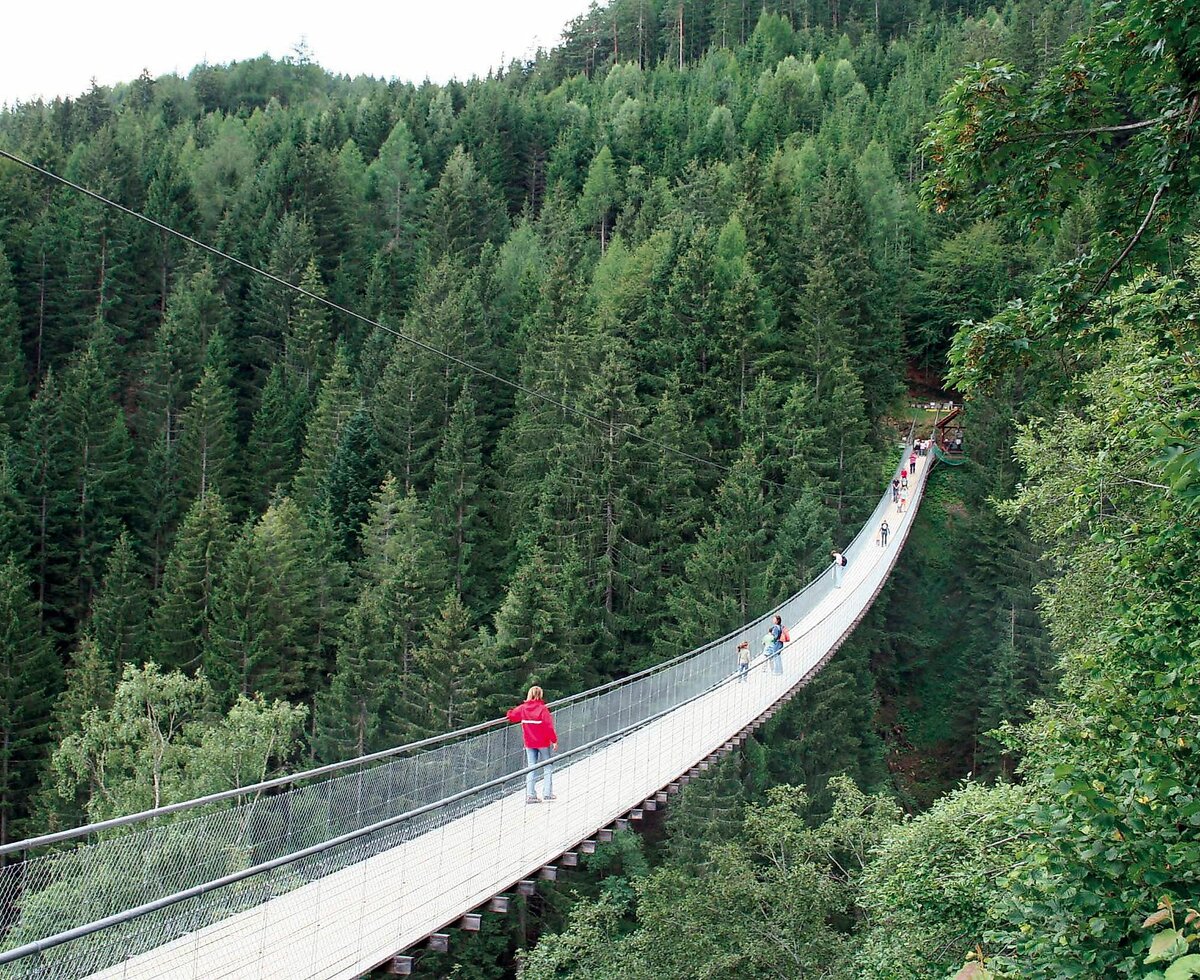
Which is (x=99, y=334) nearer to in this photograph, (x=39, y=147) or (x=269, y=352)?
(x=269, y=352)

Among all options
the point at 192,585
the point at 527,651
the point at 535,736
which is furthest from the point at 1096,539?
the point at 192,585

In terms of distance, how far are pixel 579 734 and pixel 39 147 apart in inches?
1964

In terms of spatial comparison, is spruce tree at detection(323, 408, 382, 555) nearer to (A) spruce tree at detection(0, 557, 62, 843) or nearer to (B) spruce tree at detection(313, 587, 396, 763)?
(B) spruce tree at detection(313, 587, 396, 763)

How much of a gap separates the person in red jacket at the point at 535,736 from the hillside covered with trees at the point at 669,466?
118 inches

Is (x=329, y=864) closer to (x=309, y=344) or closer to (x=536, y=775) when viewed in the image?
(x=536, y=775)

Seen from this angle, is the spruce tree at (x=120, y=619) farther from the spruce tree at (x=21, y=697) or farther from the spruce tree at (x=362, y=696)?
the spruce tree at (x=362, y=696)

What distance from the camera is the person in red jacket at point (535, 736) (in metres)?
8.48

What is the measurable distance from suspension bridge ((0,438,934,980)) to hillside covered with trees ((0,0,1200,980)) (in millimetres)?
2726

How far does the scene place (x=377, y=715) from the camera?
24109 mm

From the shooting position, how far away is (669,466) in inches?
1095

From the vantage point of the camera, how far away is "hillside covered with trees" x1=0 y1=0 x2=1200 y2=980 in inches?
254

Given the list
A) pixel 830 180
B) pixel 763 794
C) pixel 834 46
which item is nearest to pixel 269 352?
pixel 830 180

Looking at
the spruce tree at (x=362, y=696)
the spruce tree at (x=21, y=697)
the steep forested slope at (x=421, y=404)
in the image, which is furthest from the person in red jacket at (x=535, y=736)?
the spruce tree at (x=21, y=697)

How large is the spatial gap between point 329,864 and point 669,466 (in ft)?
70.4
